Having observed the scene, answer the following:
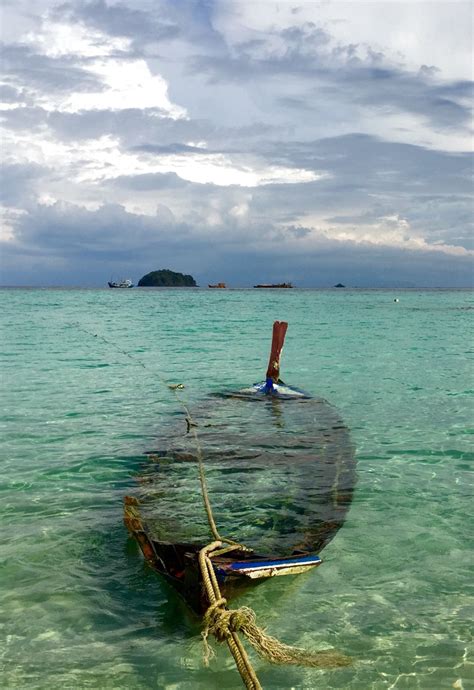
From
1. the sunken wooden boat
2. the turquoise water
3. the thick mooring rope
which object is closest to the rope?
the thick mooring rope

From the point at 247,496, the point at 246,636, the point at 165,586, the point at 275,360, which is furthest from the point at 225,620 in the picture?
the point at 275,360

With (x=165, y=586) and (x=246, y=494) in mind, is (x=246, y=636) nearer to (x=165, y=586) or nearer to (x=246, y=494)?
(x=165, y=586)

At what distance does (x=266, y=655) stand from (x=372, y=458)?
7678mm

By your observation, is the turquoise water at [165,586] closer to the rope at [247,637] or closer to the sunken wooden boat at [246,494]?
the rope at [247,637]

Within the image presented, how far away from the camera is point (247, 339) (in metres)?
39.6

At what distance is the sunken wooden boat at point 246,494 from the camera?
251 inches

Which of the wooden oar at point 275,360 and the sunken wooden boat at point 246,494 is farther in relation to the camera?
the wooden oar at point 275,360

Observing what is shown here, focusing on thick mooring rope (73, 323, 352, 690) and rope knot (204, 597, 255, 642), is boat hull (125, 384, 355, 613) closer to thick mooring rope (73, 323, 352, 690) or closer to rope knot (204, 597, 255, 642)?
thick mooring rope (73, 323, 352, 690)

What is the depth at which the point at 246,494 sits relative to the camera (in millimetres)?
9953

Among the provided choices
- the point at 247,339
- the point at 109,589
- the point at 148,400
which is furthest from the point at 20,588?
the point at 247,339

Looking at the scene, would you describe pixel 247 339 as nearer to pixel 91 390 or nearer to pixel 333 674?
pixel 91 390

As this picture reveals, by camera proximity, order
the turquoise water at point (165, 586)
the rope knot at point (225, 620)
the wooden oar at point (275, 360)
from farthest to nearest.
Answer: the wooden oar at point (275, 360) < the turquoise water at point (165, 586) < the rope knot at point (225, 620)

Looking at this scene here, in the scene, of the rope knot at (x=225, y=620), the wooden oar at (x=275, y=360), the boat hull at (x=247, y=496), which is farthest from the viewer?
the wooden oar at (x=275, y=360)

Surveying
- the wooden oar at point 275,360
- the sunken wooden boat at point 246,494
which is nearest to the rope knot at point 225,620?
the sunken wooden boat at point 246,494
